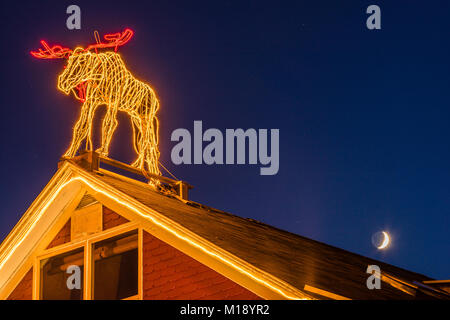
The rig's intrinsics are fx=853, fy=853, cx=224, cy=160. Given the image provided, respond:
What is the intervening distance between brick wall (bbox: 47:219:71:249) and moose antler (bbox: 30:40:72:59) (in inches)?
168

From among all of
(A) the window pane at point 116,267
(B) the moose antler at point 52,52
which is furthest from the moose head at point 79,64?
(A) the window pane at point 116,267

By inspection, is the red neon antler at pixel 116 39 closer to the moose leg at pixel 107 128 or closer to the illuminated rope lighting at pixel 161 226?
the moose leg at pixel 107 128

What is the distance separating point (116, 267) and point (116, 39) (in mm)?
5659

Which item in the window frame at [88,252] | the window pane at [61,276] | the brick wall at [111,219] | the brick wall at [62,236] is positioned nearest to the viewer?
the window frame at [88,252]

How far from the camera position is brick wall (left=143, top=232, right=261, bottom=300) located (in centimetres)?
1298

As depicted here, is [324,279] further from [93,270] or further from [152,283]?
[93,270]

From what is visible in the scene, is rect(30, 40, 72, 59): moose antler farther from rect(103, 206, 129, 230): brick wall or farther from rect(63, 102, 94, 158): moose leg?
rect(103, 206, 129, 230): brick wall

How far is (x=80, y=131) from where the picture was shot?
17734 mm

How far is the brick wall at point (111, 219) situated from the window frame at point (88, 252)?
9 cm

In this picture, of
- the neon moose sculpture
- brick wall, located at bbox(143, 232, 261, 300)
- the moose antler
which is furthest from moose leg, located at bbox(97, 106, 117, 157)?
brick wall, located at bbox(143, 232, 261, 300)

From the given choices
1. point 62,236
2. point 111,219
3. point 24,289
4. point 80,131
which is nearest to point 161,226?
point 111,219

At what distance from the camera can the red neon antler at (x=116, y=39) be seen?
59.1 ft
